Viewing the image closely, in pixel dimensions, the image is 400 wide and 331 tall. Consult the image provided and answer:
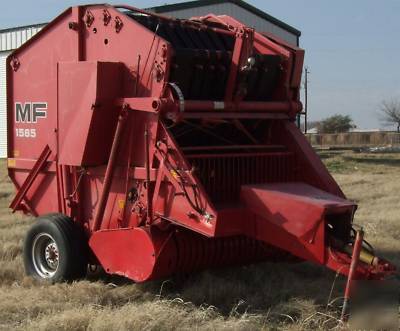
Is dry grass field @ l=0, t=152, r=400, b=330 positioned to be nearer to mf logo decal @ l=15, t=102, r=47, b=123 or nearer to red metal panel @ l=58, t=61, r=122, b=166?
red metal panel @ l=58, t=61, r=122, b=166

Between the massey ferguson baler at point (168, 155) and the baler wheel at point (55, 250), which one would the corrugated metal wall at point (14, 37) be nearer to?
the massey ferguson baler at point (168, 155)

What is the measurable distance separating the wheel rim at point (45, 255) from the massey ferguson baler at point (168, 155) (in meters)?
0.01

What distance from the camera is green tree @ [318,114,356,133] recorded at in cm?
8506

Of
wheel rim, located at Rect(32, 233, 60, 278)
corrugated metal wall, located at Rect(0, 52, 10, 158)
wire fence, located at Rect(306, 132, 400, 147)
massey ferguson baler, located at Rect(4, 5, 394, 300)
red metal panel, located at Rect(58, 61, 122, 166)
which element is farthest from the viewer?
wire fence, located at Rect(306, 132, 400, 147)

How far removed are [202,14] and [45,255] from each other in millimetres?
21473

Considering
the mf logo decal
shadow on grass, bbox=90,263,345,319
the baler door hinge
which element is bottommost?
shadow on grass, bbox=90,263,345,319

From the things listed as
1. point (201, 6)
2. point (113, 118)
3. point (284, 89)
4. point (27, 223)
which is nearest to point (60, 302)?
point (113, 118)

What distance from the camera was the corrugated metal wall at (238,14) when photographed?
2589cm

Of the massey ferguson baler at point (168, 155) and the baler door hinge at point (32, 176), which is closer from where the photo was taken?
the massey ferguson baler at point (168, 155)

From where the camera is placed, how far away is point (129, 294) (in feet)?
18.5

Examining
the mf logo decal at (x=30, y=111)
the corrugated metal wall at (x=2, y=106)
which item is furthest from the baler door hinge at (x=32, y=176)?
the corrugated metal wall at (x=2, y=106)

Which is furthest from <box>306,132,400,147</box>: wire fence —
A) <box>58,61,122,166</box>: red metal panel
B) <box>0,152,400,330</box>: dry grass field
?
<box>58,61,122,166</box>: red metal panel

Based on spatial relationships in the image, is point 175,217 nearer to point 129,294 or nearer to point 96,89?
point 129,294

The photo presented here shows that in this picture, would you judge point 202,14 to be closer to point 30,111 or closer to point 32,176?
point 30,111
